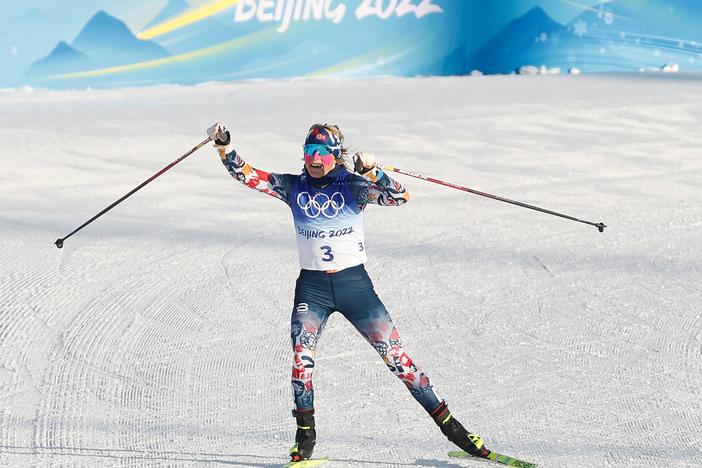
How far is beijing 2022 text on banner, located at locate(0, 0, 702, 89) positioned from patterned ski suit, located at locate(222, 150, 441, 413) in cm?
1269

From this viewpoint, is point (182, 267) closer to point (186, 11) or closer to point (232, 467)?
point (232, 467)

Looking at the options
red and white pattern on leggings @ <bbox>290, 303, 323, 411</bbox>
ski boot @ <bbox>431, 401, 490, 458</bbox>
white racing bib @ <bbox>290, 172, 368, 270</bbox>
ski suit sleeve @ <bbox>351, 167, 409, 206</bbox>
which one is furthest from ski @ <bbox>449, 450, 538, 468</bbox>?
ski suit sleeve @ <bbox>351, 167, 409, 206</bbox>

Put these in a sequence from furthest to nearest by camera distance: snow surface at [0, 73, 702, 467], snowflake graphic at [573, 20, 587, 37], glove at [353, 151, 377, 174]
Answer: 1. snowflake graphic at [573, 20, 587, 37]
2. snow surface at [0, 73, 702, 467]
3. glove at [353, 151, 377, 174]

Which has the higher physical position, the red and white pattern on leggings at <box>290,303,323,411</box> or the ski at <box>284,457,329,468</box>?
the red and white pattern on leggings at <box>290,303,323,411</box>

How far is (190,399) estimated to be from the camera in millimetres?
6336

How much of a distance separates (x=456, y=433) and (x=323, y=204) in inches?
49.5

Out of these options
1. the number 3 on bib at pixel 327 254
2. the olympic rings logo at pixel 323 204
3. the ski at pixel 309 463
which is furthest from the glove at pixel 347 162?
the ski at pixel 309 463

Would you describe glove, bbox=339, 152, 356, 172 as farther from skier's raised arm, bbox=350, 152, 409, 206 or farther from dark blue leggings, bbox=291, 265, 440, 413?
dark blue leggings, bbox=291, 265, 440, 413

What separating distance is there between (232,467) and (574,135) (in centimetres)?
1139

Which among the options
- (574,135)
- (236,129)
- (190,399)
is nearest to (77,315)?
(190,399)

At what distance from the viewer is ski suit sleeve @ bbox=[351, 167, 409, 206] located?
16.4ft

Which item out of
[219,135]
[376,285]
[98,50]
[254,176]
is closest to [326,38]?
[98,50]

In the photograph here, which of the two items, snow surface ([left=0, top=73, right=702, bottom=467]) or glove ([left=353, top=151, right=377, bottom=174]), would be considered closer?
glove ([left=353, top=151, right=377, bottom=174])

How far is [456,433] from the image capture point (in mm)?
5180
